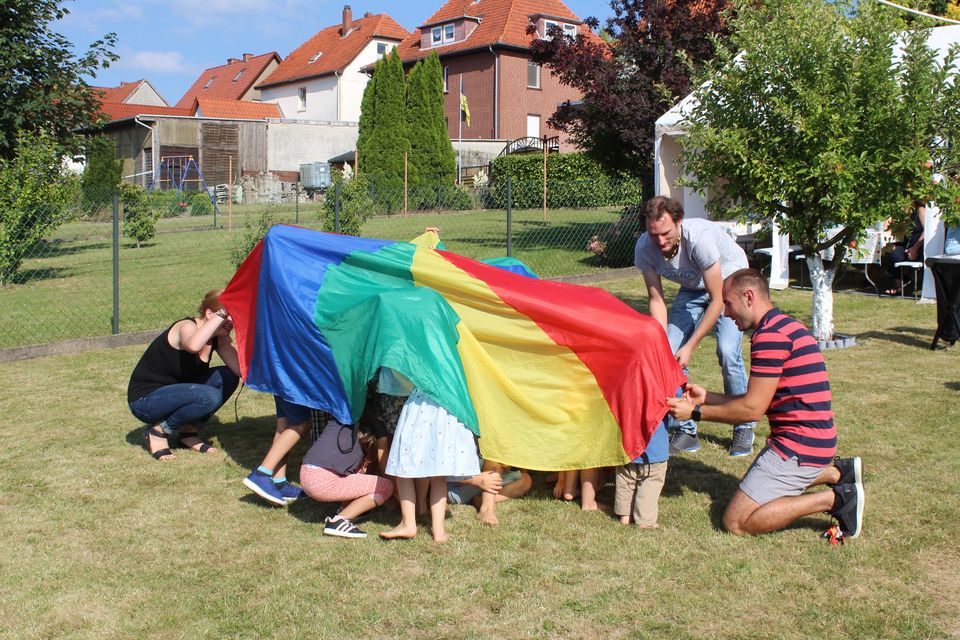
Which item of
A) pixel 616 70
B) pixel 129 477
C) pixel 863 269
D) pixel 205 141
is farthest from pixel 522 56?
pixel 129 477

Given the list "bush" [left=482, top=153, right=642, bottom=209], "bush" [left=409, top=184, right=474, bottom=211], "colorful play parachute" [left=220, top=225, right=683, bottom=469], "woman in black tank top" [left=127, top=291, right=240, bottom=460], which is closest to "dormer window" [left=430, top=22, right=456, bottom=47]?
"bush" [left=482, top=153, right=642, bottom=209]

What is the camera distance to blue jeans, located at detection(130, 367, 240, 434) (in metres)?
6.37

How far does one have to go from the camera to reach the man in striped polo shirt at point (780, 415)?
4707 millimetres

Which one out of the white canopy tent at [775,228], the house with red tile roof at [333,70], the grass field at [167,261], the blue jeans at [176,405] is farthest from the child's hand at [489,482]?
the house with red tile roof at [333,70]

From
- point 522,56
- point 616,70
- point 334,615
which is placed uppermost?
point 522,56

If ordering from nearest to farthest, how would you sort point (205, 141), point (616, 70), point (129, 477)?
point (129, 477)
point (616, 70)
point (205, 141)

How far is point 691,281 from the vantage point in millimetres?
6273

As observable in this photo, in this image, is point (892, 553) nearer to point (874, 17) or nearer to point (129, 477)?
point (129, 477)

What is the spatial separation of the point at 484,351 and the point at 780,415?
5.32ft

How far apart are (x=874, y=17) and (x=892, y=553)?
6367 millimetres

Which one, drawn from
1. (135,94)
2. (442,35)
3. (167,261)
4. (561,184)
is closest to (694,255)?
(167,261)

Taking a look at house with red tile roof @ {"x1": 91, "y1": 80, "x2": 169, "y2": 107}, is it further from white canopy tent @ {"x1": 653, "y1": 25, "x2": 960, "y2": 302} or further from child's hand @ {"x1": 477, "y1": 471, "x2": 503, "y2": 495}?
child's hand @ {"x1": 477, "y1": 471, "x2": 503, "y2": 495}

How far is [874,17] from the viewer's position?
9.05 meters

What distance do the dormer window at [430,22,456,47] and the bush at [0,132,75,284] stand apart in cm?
3445
